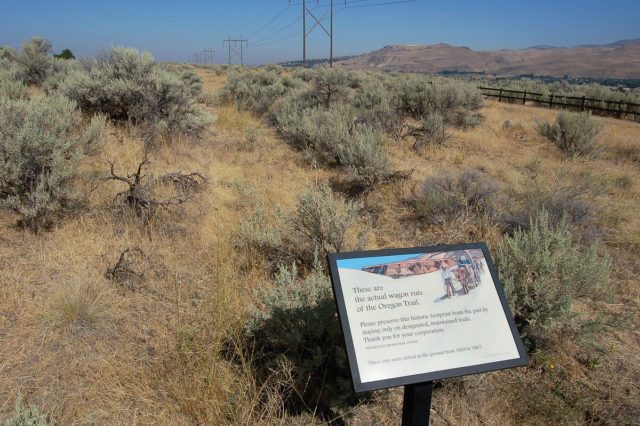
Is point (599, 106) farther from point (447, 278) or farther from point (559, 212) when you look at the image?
point (447, 278)

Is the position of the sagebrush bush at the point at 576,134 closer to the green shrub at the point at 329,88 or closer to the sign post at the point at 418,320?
the green shrub at the point at 329,88

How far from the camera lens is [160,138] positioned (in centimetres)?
768

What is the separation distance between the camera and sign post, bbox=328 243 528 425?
1916 millimetres

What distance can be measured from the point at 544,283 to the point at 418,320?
1.59 metres

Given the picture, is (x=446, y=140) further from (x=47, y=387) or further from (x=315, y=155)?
(x=47, y=387)

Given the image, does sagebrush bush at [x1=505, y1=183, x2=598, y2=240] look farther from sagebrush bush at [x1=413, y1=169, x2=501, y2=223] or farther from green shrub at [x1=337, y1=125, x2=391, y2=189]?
green shrub at [x1=337, y1=125, x2=391, y2=189]

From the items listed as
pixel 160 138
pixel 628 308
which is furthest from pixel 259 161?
pixel 628 308

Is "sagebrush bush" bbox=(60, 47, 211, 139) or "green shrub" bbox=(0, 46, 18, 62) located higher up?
"green shrub" bbox=(0, 46, 18, 62)

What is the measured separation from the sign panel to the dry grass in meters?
0.78

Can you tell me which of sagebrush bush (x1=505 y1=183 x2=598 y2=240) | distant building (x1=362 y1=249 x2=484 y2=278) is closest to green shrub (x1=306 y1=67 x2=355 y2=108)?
sagebrush bush (x1=505 y1=183 x2=598 y2=240)

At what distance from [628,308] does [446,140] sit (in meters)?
7.17

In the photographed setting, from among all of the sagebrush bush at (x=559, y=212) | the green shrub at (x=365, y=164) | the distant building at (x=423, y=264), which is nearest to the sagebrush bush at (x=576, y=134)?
the sagebrush bush at (x=559, y=212)

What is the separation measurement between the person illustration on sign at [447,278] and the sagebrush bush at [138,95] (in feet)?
22.2

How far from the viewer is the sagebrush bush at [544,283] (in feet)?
9.96
